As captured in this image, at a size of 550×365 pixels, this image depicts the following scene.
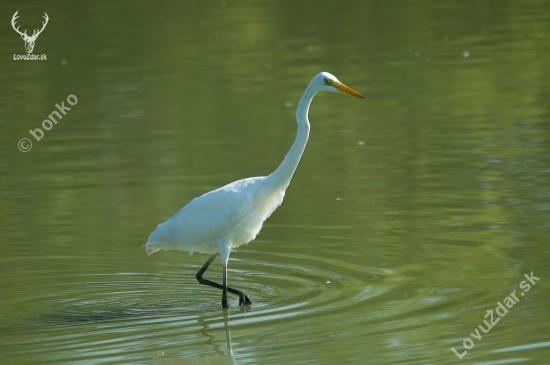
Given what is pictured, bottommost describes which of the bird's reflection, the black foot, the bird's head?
the bird's reflection

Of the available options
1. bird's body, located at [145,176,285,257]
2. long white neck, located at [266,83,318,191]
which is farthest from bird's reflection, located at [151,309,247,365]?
long white neck, located at [266,83,318,191]

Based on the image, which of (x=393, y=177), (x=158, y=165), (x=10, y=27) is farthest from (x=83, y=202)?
(x=10, y=27)

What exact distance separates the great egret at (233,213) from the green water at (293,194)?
0.47 m

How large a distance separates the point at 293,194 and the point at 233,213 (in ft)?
10.0

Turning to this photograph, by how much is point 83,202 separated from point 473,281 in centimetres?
492

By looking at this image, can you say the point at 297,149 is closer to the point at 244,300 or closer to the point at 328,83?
the point at 328,83

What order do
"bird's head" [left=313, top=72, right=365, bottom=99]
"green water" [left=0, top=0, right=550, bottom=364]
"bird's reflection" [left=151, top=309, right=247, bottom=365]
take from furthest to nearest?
"bird's head" [left=313, top=72, right=365, bottom=99] → "green water" [left=0, top=0, right=550, bottom=364] → "bird's reflection" [left=151, top=309, right=247, bottom=365]

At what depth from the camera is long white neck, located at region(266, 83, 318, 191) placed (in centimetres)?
704

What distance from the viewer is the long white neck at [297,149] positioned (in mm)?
7043

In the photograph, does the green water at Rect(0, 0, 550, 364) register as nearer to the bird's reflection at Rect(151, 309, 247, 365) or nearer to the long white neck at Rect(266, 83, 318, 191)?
the bird's reflection at Rect(151, 309, 247, 365)

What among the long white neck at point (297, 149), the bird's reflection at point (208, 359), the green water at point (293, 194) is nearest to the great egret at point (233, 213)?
the long white neck at point (297, 149)

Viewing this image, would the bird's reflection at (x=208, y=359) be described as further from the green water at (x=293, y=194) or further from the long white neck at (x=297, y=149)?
the long white neck at (x=297, y=149)

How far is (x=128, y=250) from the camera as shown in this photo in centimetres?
855

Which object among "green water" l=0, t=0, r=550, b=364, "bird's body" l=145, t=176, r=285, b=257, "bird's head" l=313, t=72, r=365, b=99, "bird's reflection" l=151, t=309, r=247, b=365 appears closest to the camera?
"bird's reflection" l=151, t=309, r=247, b=365
